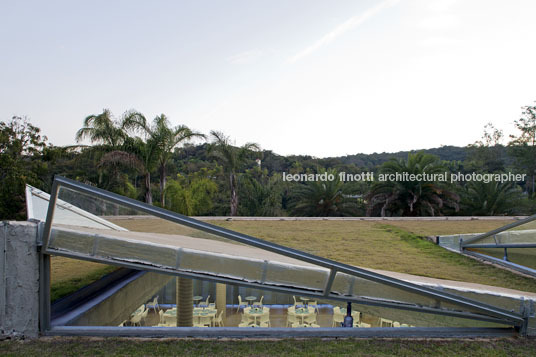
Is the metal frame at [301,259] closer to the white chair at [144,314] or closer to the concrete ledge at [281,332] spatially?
the concrete ledge at [281,332]

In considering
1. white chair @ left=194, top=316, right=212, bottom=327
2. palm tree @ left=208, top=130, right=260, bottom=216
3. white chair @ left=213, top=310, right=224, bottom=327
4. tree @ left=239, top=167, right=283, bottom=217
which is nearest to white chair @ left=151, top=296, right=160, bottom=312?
white chair @ left=194, top=316, right=212, bottom=327

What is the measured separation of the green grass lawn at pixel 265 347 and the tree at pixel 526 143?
33482mm

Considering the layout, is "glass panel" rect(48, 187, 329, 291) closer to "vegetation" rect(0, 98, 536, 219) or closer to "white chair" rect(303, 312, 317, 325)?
"white chair" rect(303, 312, 317, 325)

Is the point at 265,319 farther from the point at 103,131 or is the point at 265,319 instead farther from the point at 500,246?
the point at 103,131

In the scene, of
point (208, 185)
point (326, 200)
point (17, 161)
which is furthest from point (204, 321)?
point (17, 161)

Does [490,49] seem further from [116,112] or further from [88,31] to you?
[116,112]

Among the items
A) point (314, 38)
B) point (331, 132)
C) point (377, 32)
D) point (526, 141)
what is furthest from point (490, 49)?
point (526, 141)

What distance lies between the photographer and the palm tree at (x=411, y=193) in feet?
52.9

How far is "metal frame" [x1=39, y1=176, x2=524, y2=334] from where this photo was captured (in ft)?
8.40

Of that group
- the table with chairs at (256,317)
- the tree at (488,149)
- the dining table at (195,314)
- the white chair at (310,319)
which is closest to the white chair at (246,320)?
the table with chairs at (256,317)

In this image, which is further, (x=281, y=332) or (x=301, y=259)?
(x=281, y=332)

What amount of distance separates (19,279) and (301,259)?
7.00 ft

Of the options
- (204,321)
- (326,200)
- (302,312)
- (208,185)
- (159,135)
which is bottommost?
(204,321)

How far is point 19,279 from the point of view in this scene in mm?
2695
